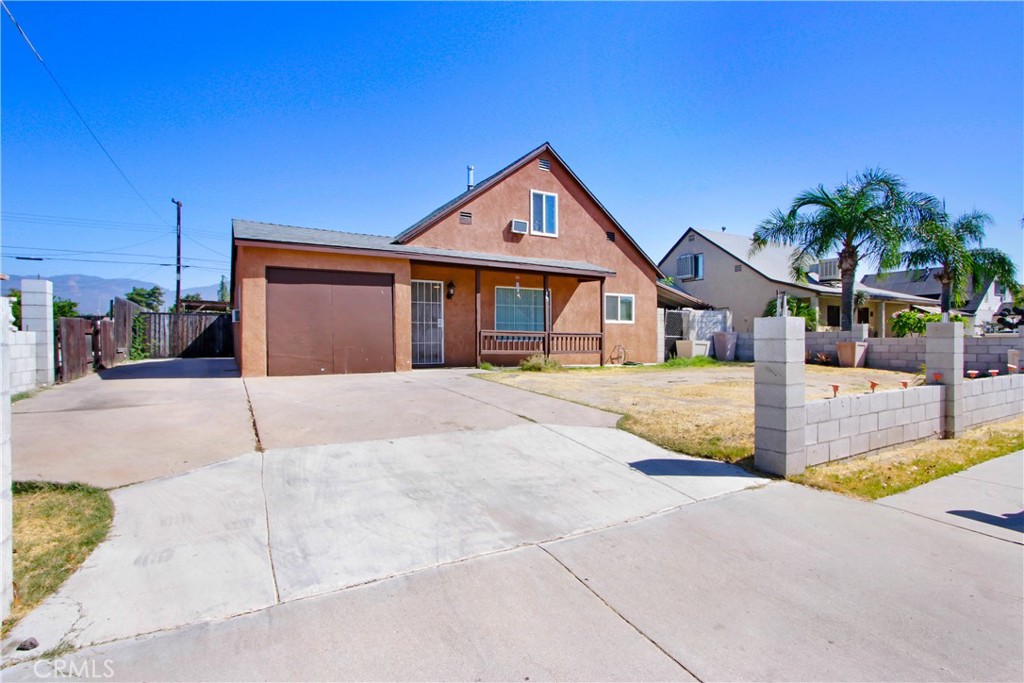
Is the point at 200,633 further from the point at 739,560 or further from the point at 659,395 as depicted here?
the point at 659,395

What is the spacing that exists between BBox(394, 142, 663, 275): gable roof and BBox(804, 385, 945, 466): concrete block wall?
11.1 m

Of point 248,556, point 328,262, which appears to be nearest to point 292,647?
point 248,556

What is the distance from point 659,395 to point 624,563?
649cm

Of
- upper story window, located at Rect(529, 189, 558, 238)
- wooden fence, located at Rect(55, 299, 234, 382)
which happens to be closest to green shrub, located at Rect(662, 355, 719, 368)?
upper story window, located at Rect(529, 189, 558, 238)

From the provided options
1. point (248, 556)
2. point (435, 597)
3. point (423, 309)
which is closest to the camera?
point (435, 597)

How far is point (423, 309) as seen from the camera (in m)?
14.0

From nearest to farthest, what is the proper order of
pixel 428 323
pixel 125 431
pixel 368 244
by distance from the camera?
1. pixel 125 431
2. pixel 368 244
3. pixel 428 323

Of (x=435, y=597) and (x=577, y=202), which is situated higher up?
(x=577, y=202)

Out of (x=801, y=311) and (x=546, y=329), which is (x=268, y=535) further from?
(x=801, y=311)

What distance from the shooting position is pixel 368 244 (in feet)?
39.4

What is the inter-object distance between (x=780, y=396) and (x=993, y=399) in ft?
Answer: 17.1

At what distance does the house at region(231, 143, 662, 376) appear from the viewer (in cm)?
1086

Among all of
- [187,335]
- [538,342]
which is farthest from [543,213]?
[187,335]

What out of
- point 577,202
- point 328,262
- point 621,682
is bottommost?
point 621,682
